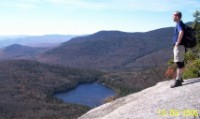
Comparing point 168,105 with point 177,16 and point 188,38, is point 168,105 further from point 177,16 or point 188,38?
point 177,16

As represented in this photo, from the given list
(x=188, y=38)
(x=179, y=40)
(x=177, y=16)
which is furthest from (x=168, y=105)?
(x=177, y=16)

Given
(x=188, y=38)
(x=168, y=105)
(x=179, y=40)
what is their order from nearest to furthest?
(x=168, y=105) → (x=179, y=40) → (x=188, y=38)

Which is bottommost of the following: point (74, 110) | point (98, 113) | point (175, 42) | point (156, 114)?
point (74, 110)

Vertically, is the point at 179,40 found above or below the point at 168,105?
above

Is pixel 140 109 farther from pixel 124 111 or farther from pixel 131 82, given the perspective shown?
pixel 131 82

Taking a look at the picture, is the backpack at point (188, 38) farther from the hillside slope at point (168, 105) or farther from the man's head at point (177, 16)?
the hillside slope at point (168, 105)

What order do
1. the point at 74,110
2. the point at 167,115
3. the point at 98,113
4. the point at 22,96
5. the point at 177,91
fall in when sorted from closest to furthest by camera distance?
1. the point at 167,115
2. the point at 177,91
3. the point at 98,113
4. the point at 74,110
5. the point at 22,96

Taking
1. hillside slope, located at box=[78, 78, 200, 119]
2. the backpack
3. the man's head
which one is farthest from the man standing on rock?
hillside slope, located at box=[78, 78, 200, 119]

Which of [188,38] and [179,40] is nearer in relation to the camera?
[179,40]

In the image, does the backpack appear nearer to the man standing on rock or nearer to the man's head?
the man standing on rock

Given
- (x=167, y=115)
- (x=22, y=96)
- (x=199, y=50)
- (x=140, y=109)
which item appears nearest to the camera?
(x=167, y=115)

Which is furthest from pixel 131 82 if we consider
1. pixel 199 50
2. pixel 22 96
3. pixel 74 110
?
pixel 199 50
